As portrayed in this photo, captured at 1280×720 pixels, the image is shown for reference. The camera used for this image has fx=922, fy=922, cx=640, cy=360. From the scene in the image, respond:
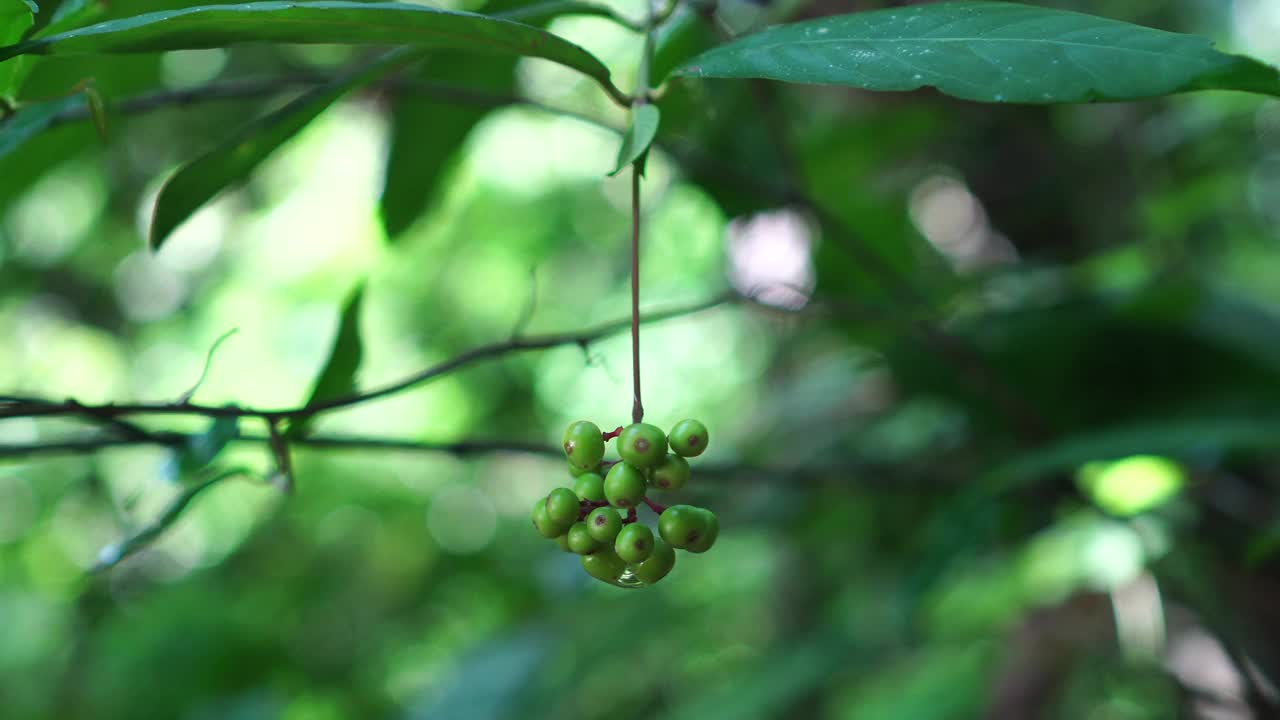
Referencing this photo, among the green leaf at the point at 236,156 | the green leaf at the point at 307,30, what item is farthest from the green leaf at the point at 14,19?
the green leaf at the point at 236,156

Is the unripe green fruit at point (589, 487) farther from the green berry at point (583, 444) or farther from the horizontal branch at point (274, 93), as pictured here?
the horizontal branch at point (274, 93)

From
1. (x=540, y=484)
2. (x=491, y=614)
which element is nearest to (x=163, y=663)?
(x=491, y=614)

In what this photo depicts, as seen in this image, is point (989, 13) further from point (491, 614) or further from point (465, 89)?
point (491, 614)

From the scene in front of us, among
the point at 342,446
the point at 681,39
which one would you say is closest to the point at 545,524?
the point at 342,446

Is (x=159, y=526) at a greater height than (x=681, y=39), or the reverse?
(x=681, y=39)

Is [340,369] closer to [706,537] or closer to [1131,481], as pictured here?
[706,537]
